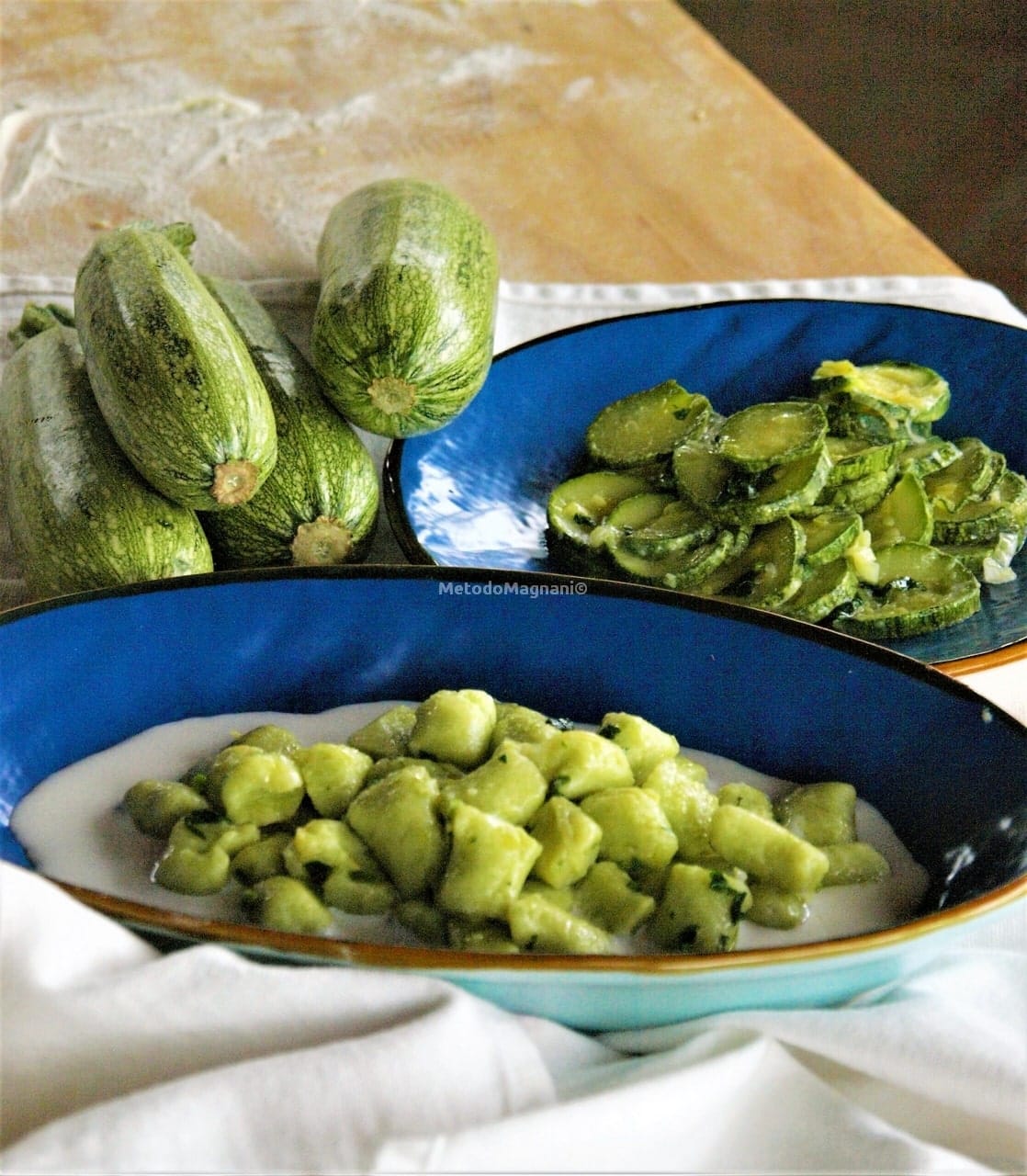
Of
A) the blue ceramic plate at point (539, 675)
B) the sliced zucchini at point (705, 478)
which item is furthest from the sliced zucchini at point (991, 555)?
the blue ceramic plate at point (539, 675)

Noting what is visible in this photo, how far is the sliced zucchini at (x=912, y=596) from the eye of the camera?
3.88 ft

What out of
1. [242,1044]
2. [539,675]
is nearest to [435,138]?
[539,675]

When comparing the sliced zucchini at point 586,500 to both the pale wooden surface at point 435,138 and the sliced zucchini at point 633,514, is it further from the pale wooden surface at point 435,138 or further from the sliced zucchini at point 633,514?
the pale wooden surface at point 435,138

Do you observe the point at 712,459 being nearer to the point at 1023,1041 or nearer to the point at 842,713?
the point at 842,713

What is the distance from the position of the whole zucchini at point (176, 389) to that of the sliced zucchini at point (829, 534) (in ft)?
1.57

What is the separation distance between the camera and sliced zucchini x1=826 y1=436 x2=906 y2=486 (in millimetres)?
1281

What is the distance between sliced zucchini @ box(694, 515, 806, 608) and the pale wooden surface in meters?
0.69

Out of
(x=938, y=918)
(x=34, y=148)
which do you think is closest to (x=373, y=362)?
(x=938, y=918)

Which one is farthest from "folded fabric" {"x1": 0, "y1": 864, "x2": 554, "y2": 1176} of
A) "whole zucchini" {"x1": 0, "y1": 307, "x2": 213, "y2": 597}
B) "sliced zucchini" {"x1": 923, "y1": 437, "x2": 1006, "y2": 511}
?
"sliced zucchini" {"x1": 923, "y1": 437, "x2": 1006, "y2": 511}

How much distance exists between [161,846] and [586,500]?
0.61 metres

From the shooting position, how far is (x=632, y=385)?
1.53 meters

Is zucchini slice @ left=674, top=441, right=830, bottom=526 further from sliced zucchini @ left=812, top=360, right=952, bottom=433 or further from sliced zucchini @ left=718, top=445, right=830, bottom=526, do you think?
sliced zucchini @ left=812, top=360, right=952, bottom=433

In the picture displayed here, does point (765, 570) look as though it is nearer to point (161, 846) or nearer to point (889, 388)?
point (889, 388)

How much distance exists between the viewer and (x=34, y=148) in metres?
2.07
